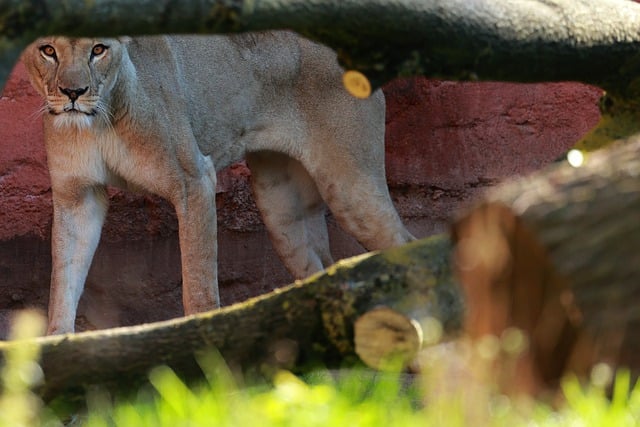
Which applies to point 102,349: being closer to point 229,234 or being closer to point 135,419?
point 135,419

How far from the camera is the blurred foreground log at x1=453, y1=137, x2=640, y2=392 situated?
2.56 meters

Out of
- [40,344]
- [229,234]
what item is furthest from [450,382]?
[229,234]

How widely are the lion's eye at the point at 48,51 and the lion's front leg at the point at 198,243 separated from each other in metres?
0.82

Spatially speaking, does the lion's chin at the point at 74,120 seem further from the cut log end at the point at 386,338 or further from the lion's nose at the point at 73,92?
the cut log end at the point at 386,338

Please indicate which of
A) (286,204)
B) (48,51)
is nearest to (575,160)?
(48,51)

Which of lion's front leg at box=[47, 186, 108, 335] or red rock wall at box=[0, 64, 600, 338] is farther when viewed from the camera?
red rock wall at box=[0, 64, 600, 338]

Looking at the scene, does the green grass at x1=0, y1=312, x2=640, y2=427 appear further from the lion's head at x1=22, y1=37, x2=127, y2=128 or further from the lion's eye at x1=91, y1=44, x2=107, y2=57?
the lion's eye at x1=91, y1=44, x2=107, y2=57

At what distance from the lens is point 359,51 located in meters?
3.01

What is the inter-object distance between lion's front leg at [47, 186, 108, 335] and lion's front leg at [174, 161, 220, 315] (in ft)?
1.31

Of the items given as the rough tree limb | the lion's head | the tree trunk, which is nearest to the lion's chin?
the lion's head

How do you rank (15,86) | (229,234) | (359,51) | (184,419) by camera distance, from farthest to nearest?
1. (229,234)
2. (15,86)
3. (359,51)
4. (184,419)

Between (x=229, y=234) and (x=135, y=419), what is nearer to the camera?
(x=135, y=419)

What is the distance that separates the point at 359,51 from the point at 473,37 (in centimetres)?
30

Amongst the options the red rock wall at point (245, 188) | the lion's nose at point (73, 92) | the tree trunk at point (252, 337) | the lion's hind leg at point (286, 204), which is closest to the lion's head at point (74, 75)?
the lion's nose at point (73, 92)
